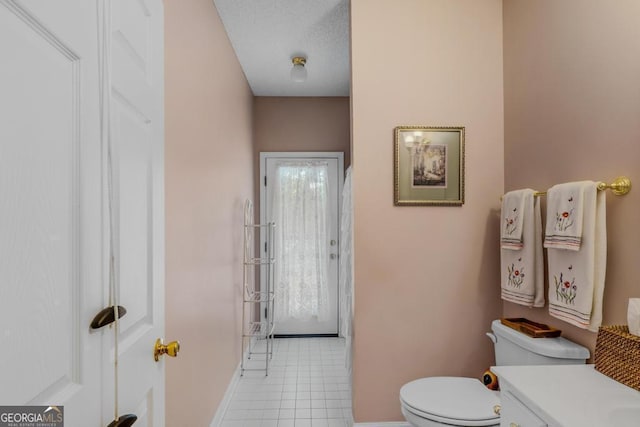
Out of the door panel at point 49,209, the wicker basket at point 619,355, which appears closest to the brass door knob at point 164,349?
the door panel at point 49,209

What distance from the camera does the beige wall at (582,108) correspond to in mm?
1273

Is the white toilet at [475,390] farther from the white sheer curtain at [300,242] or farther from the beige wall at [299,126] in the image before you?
the beige wall at [299,126]

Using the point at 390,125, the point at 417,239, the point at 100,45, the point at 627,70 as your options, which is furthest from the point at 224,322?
the point at 627,70

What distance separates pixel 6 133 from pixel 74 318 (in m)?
0.35

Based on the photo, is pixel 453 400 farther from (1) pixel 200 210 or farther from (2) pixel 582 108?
(1) pixel 200 210

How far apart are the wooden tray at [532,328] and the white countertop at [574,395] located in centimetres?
34

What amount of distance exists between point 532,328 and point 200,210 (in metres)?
1.74

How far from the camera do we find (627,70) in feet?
4.19

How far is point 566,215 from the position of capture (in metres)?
1.44

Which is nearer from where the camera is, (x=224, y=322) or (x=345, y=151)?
(x=224, y=322)

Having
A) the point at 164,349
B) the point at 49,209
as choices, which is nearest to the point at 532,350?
the point at 164,349

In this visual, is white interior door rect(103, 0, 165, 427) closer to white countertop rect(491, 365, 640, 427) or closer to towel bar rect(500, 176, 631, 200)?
white countertop rect(491, 365, 640, 427)

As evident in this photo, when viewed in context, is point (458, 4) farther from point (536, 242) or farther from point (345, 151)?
point (345, 151)

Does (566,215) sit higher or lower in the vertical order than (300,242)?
higher
